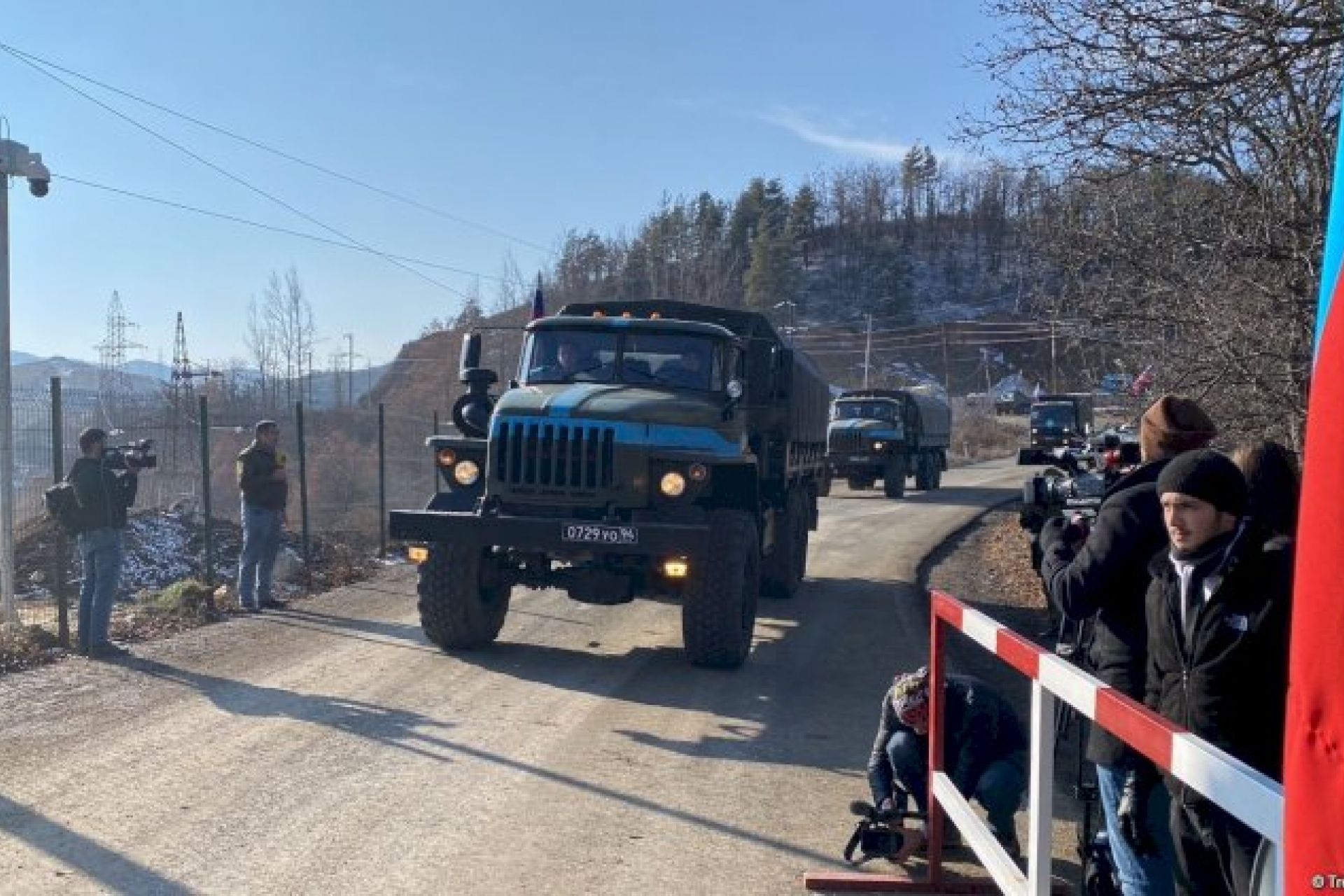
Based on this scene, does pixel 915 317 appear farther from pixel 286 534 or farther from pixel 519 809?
pixel 519 809

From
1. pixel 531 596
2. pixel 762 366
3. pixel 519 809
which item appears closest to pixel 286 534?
pixel 531 596

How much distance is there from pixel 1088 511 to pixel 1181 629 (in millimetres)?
2237

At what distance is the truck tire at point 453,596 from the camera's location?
9.20 m

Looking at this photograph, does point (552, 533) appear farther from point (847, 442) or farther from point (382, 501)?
point (847, 442)

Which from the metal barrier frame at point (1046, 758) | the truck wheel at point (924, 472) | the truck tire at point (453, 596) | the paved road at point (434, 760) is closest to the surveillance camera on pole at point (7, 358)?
the paved road at point (434, 760)

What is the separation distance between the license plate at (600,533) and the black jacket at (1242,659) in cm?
543

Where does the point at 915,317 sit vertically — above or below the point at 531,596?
above

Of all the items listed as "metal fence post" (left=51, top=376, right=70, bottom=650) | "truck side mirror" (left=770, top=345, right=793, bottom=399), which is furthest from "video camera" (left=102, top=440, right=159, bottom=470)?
"truck side mirror" (left=770, top=345, right=793, bottom=399)

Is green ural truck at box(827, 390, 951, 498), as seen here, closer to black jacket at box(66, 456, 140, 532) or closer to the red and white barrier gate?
black jacket at box(66, 456, 140, 532)

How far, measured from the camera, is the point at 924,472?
31469 mm

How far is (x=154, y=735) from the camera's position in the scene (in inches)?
276

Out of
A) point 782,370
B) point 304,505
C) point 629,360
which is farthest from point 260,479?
point 782,370

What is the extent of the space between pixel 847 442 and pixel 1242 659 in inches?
1036

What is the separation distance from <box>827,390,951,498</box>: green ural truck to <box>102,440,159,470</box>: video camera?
19458 millimetres
